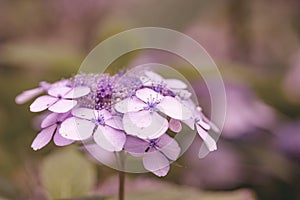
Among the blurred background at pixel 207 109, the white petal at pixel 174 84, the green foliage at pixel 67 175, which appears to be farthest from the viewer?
the blurred background at pixel 207 109

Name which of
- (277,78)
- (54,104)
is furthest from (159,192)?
(277,78)

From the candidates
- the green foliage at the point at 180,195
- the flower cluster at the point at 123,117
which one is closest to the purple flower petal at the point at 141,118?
the flower cluster at the point at 123,117

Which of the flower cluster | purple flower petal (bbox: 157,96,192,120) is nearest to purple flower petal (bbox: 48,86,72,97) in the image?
the flower cluster

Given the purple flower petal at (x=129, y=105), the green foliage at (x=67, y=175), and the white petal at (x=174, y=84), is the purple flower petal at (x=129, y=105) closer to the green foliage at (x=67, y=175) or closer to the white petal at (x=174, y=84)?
the white petal at (x=174, y=84)

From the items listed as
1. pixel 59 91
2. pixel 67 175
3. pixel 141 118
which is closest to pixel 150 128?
pixel 141 118

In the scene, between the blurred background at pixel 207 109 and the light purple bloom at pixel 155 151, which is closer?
the light purple bloom at pixel 155 151

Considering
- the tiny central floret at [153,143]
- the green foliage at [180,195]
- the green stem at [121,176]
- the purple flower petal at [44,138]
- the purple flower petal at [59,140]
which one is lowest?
the green foliage at [180,195]

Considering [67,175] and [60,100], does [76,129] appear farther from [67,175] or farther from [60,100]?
[67,175]
